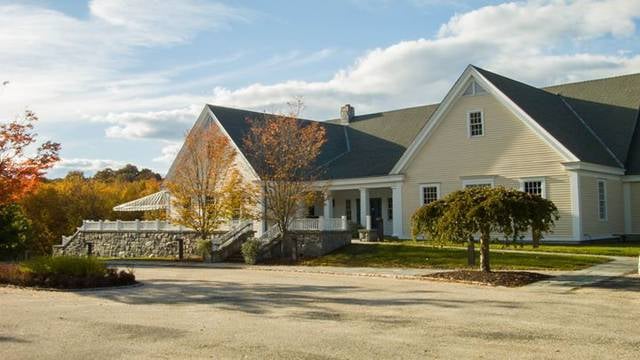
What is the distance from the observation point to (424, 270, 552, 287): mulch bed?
18188 millimetres

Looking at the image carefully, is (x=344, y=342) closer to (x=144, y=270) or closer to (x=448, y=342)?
(x=448, y=342)

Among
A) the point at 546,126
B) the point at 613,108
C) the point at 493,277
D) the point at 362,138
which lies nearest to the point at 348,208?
the point at 362,138

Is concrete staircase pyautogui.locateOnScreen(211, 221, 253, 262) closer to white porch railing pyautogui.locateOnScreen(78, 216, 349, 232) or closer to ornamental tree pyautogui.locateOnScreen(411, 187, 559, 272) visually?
white porch railing pyautogui.locateOnScreen(78, 216, 349, 232)

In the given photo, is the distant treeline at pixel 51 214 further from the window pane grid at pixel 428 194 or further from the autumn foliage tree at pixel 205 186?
the window pane grid at pixel 428 194

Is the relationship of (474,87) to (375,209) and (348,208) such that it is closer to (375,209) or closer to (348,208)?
(375,209)

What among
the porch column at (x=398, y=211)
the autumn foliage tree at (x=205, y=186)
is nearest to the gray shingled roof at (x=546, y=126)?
the porch column at (x=398, y=211)

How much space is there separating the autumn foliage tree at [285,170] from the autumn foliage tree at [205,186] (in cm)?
251

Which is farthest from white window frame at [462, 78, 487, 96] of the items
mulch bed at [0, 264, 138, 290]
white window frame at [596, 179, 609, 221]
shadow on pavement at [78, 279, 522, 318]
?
mulch bed at [0, 264, 138, 290]

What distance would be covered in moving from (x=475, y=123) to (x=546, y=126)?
3335mm

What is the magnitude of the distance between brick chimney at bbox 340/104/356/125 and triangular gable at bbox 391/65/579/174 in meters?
11.2

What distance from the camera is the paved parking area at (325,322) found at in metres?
9.65

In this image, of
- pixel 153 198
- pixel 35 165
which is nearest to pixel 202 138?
pixel 153 198

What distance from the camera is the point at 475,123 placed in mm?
30984

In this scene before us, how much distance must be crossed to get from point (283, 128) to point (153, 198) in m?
13.8
